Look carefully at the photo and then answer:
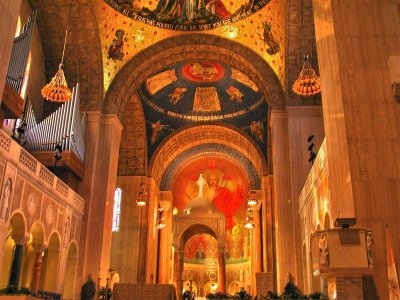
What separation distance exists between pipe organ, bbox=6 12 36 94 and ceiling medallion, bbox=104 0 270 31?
4.42 metres

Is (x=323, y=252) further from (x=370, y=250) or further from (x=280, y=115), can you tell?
(x=280, y=115)

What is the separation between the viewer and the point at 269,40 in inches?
629

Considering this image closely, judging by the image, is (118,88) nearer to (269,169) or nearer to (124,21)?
(124,21)

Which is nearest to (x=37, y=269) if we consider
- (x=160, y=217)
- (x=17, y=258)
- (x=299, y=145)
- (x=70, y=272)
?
(x=17, y=258)

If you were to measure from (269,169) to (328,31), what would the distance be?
15646mm

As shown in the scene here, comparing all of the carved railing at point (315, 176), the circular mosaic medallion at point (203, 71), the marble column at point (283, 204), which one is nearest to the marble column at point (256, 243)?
the circular mosaic medallion at point (203, 71)

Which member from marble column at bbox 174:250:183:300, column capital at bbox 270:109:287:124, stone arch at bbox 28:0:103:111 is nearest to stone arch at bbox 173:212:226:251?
marble column at bbox 174:250:183:300

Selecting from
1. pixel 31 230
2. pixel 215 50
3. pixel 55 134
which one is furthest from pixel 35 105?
pixel 215 50

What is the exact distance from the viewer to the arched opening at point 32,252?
478 inches

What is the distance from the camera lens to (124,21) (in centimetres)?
1627

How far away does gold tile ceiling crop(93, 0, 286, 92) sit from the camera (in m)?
15.6

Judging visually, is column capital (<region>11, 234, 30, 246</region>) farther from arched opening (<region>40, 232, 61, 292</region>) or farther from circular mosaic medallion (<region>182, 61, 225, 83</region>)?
circular mosaic medallion (<region>182, 61, 225, 83</region>)

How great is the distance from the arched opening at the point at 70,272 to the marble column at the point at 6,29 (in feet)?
26.1

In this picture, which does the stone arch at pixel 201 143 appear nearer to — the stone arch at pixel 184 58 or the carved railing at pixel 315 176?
the stone arch at pixel 184 58
